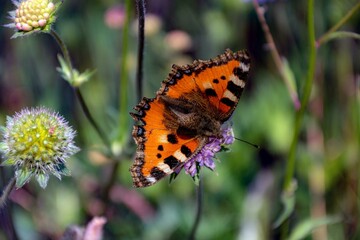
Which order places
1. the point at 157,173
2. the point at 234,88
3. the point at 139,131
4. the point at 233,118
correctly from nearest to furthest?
the point at 157,173 < the point at 139,131 < the point at 234,88 < the point at 233,118

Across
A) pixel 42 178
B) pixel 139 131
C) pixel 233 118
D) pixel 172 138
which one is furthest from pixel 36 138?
pixel 233 118

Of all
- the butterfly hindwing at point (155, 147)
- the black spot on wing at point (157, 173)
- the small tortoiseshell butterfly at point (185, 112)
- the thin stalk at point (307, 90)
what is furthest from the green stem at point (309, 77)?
the black spot on wing at point (157, 173)

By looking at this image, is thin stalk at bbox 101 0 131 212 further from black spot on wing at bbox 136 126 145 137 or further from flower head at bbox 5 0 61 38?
black spot on wing at bbox 136 126 145 137

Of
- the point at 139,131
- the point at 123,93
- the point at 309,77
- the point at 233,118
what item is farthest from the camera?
the point at 233,118

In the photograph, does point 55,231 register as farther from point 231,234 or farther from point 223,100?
point 223,100

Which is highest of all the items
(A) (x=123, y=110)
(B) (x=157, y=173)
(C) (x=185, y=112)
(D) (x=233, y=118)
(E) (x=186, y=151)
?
(D) (x=233, y=118)

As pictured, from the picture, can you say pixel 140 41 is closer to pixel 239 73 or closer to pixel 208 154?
pixel 239 73
